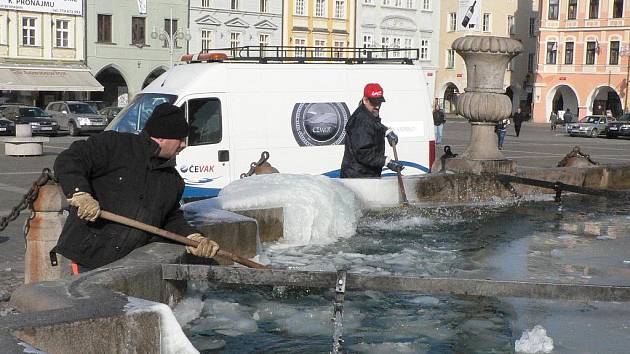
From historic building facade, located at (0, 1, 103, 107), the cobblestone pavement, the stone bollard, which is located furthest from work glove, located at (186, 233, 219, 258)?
historic building facade, located at (0, 1, 103, 107)

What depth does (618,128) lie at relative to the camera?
47.3 metres

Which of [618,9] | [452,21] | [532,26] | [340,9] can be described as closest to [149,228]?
[340,9]

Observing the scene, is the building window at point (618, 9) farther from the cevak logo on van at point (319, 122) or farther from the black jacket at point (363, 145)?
the black jacket at point (363, 145)

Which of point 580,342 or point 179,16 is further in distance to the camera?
point 179,16

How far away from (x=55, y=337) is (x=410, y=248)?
4729 mm

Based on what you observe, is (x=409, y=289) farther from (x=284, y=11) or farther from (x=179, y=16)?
(x=284, y=11)

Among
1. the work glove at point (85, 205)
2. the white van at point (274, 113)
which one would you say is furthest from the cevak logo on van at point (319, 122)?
the work glove at point (85, 205)

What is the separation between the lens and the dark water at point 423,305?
5059 millimetres

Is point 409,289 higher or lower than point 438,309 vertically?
higher

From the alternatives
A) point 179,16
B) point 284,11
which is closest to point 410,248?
point 179,16

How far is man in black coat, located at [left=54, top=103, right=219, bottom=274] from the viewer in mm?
4711

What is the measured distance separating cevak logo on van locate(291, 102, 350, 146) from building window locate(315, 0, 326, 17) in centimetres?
4935

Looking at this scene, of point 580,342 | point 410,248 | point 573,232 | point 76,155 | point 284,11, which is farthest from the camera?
point 284,11

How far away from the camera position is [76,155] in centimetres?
461
